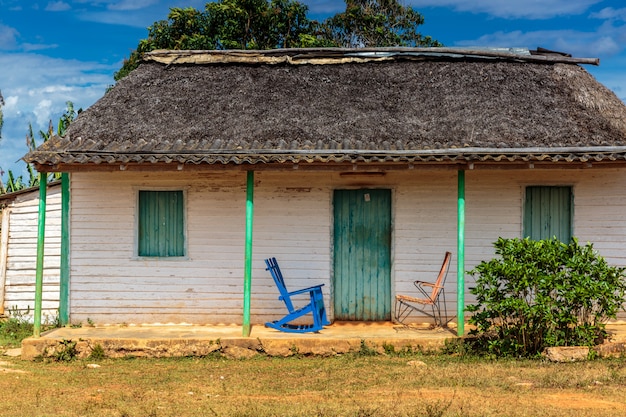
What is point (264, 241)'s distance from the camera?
11547 mm

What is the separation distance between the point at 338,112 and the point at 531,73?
3439 millimetres

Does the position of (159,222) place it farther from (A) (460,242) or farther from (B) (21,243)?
(A) (460,242)

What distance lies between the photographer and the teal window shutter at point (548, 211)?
1152 centimetres

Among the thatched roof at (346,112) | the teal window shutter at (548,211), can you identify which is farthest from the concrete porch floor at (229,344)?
the thatched roof at (346,112)

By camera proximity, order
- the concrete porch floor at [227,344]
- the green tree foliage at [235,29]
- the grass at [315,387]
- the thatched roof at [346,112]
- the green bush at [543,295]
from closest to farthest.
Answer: the grass at [315,387] → the green bush at [543,295] → the thatched roof at [346,112] → the concrete porch floor at [227,344] → the green tree foliage at [235,29]

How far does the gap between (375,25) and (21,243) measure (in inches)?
673

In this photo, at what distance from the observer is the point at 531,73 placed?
1245 centimetres

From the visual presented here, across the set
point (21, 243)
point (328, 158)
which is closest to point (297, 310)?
point (328, 158)

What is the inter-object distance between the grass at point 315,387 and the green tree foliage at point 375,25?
17.7 metres

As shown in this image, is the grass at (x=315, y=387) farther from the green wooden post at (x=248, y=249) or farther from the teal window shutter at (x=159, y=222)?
the teal window shutter at (x=159, y=222)

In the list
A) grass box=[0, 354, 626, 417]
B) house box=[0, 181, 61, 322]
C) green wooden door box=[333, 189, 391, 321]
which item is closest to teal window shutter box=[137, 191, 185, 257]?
house box=[0, 181, 61, 322]

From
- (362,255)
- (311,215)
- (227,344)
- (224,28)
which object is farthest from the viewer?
(224,28)

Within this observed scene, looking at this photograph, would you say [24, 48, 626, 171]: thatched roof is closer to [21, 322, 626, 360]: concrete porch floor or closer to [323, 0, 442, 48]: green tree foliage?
[21, 322, 626, 360]: concrete porch floor

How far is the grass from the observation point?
729 cm
